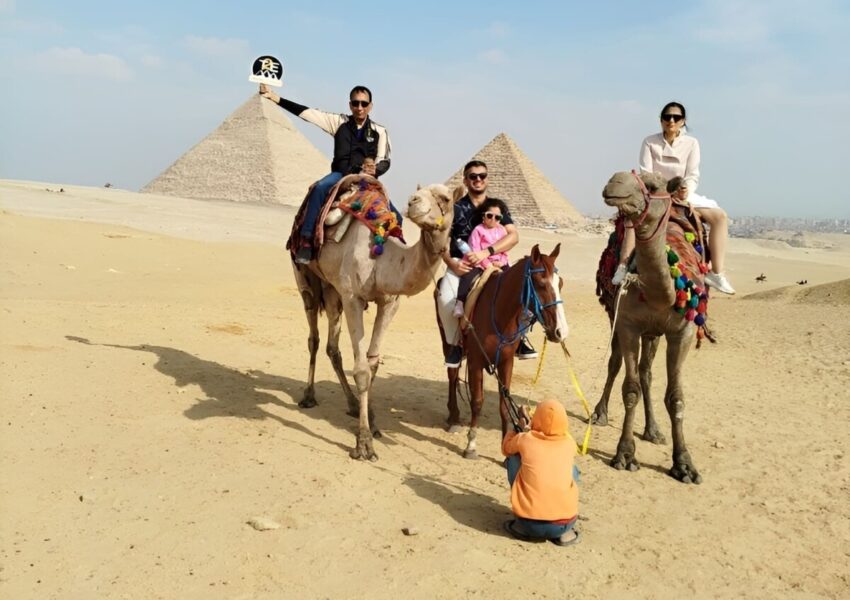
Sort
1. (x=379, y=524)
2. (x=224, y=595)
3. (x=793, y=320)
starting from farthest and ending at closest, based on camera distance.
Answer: (x=793, y=320)
(x=379, y=524)
(x=224, y=595)

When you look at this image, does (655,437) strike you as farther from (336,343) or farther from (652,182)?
(336,343)

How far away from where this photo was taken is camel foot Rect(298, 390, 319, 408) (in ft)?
22.7

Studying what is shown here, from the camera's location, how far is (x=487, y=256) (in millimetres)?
5781

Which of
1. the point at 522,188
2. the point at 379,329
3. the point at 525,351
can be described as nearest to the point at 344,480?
the point at 379,329

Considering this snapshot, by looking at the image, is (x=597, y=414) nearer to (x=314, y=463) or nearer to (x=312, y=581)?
(x=314, y=463)

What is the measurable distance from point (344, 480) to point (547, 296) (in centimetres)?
200

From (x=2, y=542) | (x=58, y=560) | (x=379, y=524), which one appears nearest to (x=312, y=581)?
(x=379, y=524)

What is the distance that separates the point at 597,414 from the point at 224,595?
4.68 meters

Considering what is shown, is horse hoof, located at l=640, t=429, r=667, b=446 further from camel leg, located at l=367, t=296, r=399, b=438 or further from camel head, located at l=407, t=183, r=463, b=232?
camel head, located at l=407, t=183, r=463, b=232

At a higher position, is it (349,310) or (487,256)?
(487,256)

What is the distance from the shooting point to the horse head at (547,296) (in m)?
4.79

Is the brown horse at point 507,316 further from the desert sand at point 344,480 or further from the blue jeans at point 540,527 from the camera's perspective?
the blue jeans at point 540,527

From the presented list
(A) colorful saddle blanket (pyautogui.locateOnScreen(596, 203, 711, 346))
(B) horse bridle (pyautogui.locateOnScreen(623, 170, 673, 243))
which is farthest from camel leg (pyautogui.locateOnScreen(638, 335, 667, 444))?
(B) horse bridle (pyautogui.locateOnScreen(623, 170, 673, 243))

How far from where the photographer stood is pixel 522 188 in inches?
3201
